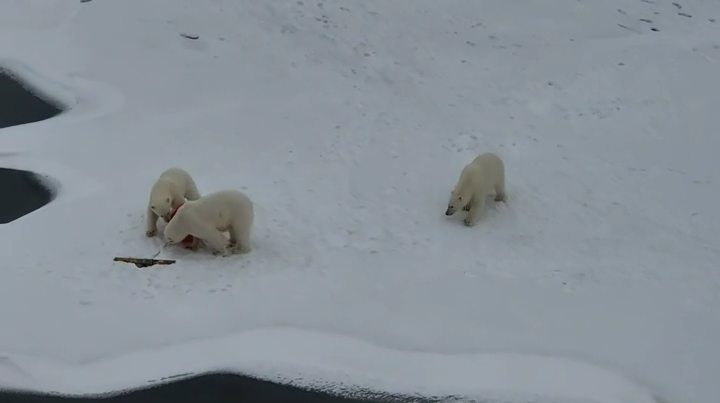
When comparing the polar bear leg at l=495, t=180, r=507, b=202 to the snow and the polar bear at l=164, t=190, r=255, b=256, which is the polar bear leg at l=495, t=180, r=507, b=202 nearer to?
the snow

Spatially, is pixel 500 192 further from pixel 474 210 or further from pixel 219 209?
pixel 219 209

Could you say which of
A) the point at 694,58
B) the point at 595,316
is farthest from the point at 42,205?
the point at 694,58

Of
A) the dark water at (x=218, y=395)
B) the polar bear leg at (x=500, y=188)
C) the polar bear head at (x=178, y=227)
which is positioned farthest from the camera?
the polar bear leg at (x=500, y=188)

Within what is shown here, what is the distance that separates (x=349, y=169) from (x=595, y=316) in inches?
105

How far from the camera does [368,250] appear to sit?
5.52m

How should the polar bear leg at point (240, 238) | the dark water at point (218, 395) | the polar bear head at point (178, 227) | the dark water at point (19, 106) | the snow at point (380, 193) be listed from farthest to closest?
the dark water at point (19, 106) < the polar bear leg at point (240, 238) < the polar bear head at point (178, 227) < the snow at point (380, 193) < the dark water at point (218, 395)

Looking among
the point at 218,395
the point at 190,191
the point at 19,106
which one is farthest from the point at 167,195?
the point at 19,106

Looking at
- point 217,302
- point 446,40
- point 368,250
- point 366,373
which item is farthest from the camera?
point 446,40

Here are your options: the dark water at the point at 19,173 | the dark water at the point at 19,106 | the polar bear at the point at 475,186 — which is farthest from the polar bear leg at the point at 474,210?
the dark water at the point at 19,106

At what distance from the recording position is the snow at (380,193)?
450 cm

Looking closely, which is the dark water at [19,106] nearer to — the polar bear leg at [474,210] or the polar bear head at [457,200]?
the polar bear head at [457,200]

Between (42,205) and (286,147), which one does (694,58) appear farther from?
(42,205)

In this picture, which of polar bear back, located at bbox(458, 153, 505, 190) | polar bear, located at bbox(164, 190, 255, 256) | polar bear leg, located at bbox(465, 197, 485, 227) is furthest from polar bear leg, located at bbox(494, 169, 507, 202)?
polar bear, located at bbox(164, 190, 255, 256)

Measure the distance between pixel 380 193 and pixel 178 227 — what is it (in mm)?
1897
